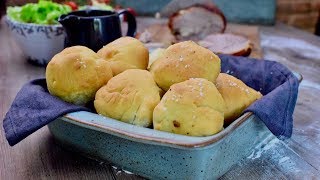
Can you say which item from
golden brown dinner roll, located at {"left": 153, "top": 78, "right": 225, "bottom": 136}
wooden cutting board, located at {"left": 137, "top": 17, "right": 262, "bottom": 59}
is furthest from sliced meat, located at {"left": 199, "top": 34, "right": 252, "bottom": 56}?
golden brown dinner roll, located at {"left": 153, "top": 78, "right": 225, "bottom": 136}

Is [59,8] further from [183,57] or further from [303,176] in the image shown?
[303,176]

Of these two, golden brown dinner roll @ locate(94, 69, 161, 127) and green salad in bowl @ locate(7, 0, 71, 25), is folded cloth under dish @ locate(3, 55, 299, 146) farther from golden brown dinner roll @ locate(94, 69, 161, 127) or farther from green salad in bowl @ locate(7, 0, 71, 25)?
green salad in bowl @ locate(7, 0, 71, 25)

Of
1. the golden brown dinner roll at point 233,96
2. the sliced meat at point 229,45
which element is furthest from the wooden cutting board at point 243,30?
the golden brown dinner roll at point 233,96

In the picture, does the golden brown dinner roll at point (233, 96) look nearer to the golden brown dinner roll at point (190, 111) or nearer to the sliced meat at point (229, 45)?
the golden brown dinner roll at point (190, 111)

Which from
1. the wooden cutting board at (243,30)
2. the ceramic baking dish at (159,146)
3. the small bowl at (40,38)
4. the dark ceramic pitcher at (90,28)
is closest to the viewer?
the ceramic baking dish at (159,146)

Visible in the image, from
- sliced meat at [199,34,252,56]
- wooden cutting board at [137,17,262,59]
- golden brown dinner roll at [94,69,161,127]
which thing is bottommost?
wooden cutting board at [137,17,262,59]
